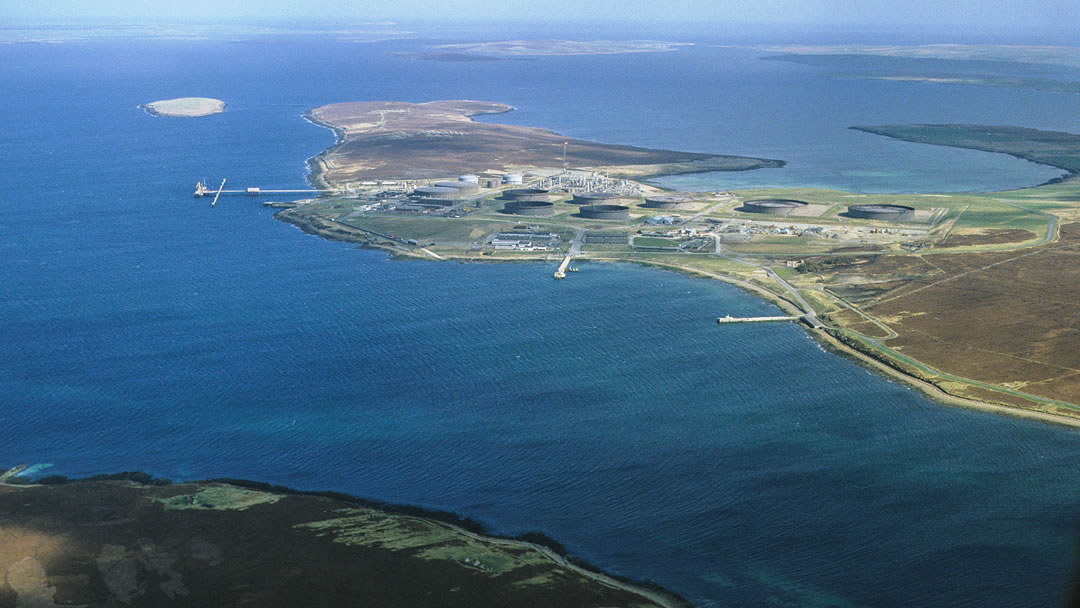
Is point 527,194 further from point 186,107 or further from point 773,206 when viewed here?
point 186,107

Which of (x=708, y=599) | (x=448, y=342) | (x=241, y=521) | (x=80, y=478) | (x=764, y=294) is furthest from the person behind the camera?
(x=764, y=294)

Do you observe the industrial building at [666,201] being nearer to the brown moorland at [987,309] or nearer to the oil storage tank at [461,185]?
the oil storage tank at [461,185]

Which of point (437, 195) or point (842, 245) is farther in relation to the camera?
point (437, 195)

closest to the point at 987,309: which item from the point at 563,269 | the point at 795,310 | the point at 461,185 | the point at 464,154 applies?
the point at 795,310

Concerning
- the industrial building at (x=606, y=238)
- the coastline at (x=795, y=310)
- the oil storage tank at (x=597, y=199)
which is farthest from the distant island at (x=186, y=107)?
the industrial building at (x=606, y=238)

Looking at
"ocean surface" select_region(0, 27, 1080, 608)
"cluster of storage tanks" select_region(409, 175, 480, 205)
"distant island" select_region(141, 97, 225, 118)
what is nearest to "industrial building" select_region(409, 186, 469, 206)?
"cluster of storage tanks" select_region(409, 175, 480, 205)

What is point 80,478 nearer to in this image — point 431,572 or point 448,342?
point 431,572

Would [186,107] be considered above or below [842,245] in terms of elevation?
below

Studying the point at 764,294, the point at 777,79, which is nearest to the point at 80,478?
the point at 764,294
